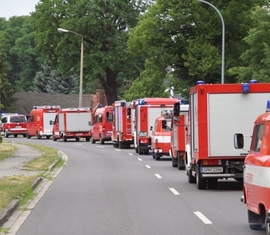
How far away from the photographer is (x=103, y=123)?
5409 centimetres

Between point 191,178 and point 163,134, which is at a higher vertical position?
point 163,134

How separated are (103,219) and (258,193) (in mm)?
3657

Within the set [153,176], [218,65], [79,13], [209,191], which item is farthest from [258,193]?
[79,13]

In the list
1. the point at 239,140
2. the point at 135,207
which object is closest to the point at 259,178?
the point at 239,140

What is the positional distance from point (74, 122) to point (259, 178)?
5090 cm

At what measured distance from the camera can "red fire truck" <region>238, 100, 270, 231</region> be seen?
11.1m

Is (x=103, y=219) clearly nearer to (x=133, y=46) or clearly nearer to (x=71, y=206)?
(x=71, y=206)

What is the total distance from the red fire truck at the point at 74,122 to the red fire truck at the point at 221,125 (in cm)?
4105

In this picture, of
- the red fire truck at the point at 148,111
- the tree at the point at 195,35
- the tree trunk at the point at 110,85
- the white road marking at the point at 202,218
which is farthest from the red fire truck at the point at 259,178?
the tree trunk at the point at 110,85

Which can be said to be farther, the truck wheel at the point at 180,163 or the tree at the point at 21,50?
the tree at the point at 21,50

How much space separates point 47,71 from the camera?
376ft

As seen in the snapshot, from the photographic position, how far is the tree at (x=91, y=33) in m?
71.1

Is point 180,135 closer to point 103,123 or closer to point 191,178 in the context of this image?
point 191,178

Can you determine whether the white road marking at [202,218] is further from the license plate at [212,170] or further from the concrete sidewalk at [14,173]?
the license plate at [212,170]
